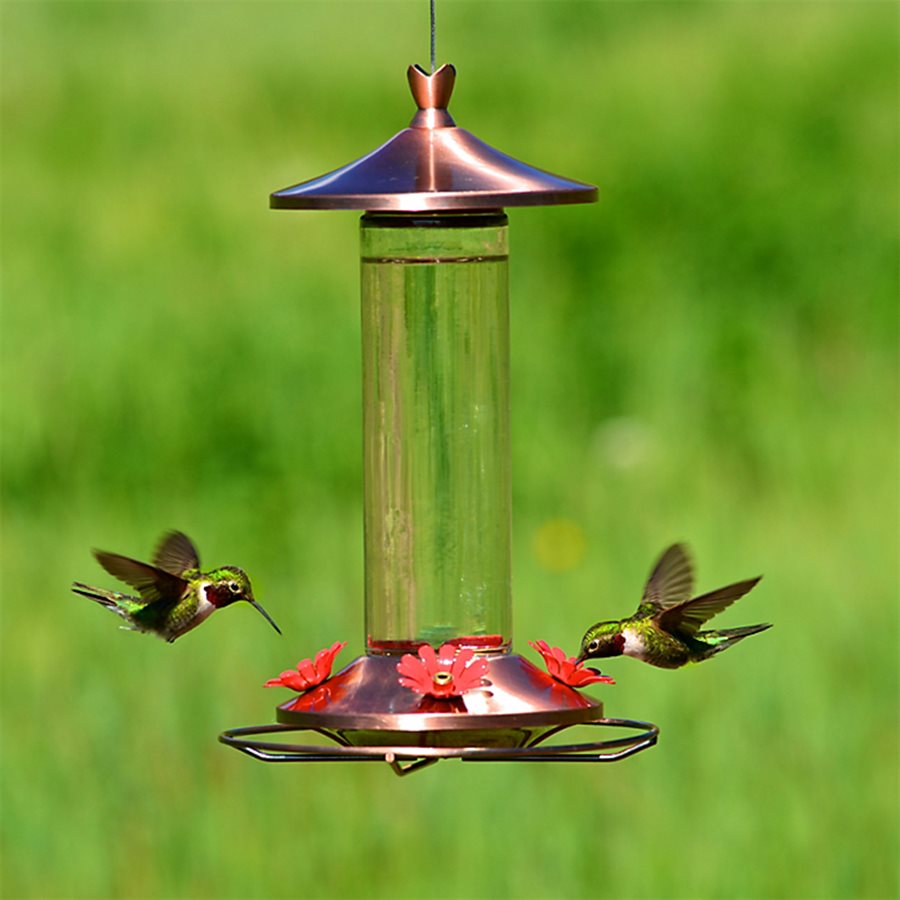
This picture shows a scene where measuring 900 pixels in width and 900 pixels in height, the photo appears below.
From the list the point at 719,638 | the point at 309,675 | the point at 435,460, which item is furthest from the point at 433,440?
the point at 719,638

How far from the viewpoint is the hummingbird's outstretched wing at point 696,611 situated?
4.64 meters

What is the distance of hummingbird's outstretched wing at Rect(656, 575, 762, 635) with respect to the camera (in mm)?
4645

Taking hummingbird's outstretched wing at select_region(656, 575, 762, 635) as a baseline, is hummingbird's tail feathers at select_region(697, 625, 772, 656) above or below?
below

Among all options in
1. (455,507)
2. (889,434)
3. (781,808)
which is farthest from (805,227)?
(455,507)

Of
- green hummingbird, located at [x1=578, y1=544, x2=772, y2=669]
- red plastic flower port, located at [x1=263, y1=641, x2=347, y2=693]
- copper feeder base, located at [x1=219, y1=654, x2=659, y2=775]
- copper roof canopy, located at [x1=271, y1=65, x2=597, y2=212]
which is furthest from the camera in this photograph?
green hummingbird, located at [x1=578, y1=544, x2=772, y2=669]

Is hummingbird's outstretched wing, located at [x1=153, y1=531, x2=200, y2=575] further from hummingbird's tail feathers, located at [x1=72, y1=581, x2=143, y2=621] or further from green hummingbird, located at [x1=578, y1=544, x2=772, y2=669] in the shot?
green hummingbird, located at [x1=578, y1=544, x2=772, y2=669]

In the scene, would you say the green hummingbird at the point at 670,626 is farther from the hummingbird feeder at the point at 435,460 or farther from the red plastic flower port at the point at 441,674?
the red plastic flower port at the point at 441,674

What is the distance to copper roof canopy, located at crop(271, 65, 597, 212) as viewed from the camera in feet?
13.8

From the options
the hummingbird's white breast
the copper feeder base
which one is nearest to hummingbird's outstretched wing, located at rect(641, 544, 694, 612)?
the hummingbird's white breast

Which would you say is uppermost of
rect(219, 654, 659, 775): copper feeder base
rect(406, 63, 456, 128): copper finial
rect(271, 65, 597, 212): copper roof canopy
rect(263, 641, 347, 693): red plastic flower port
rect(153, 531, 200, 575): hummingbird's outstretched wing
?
rect(406, 63, 456, 128): copper finial

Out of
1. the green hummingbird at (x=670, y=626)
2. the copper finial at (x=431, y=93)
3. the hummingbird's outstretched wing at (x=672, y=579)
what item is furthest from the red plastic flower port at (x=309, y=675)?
the copper finial at (x=431, y=93)

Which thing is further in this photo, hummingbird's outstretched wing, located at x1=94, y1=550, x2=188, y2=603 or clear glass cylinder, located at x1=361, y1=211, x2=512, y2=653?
clear glass cylinder, located at x1=361, y1=211, x2=512, y2=653

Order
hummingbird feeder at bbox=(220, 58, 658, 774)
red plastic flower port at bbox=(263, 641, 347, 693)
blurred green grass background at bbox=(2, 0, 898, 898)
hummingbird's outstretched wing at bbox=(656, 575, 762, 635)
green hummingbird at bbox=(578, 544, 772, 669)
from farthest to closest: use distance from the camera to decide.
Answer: blurred green grass background at bbox=(2, 0, 898, 898) < green hummingbird at bbox=(578, 544, 772, 669) < hummingbird's outstretched wing at bbox=(656, 575, 762, 635) < red plastic flower port at bbox=(263, 641, 347, 693) < hummingbird feeder at bbox=(220, 58, 658, 774)

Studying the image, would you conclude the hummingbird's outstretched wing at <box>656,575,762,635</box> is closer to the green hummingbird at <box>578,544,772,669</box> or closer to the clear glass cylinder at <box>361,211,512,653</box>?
the green hummingbird at <box>578,544,772,669</box>
